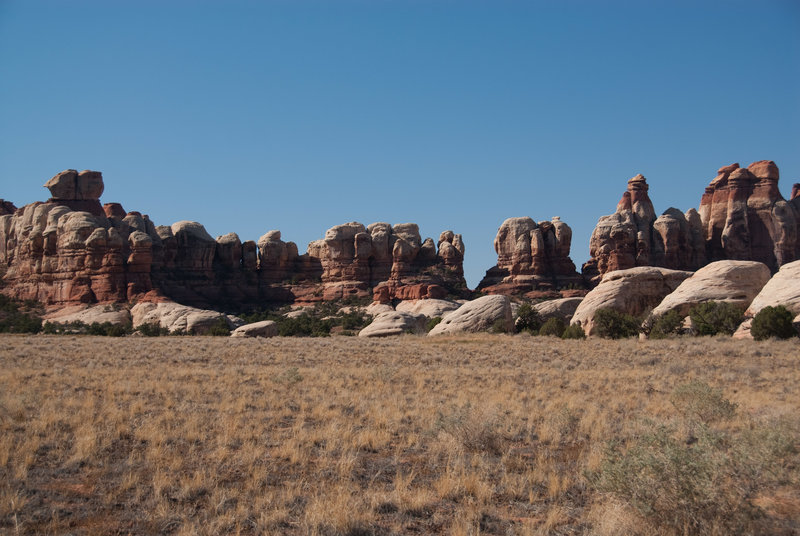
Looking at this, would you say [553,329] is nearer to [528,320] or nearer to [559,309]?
[528,320]

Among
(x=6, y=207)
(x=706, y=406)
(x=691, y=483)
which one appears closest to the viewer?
(x=691, y=483)

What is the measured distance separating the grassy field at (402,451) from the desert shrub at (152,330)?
104 feet

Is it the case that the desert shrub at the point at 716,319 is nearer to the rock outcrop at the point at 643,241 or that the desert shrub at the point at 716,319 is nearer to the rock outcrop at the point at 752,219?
the rock outcrop at the point at 643,241

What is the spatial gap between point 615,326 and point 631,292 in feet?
18.4

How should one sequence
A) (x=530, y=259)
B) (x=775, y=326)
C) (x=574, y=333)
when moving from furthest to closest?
(x=530, y=259)
(x=574, y=333)
(x=775, y=326)

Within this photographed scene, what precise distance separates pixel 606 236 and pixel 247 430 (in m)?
75.6

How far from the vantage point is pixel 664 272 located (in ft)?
131

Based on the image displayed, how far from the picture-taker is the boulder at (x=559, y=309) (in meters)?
42.3

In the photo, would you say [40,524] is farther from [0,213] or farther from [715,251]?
[0,213]

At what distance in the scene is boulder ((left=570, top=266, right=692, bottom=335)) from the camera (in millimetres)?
37375

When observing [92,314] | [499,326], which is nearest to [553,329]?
[499,326]

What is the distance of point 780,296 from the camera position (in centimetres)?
2897

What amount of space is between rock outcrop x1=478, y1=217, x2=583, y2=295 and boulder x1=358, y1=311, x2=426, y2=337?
3438cm

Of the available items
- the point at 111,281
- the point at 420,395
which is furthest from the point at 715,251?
the point at 420,395
